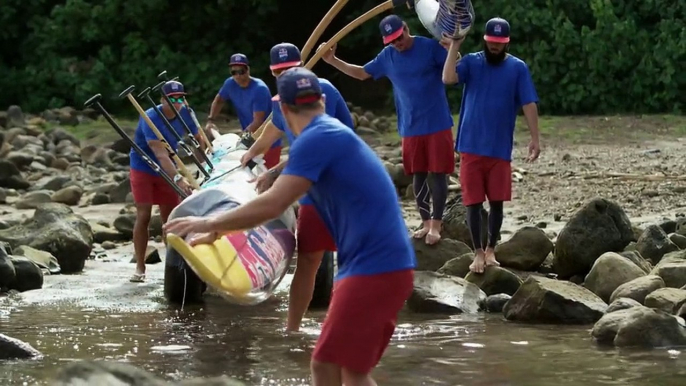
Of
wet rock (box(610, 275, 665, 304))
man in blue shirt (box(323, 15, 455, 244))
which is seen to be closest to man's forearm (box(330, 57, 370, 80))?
man in blue shirt (box(323, 15, 455, 244))

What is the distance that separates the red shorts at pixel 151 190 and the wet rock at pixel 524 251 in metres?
2.68

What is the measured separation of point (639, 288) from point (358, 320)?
4.28m

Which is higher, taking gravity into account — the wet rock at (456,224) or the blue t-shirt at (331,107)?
the blue t-shirt at (331,107)

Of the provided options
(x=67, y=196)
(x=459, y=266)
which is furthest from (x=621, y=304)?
(x=67, y=196)

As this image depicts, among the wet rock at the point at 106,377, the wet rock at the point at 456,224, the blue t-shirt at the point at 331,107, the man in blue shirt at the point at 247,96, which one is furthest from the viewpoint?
the man in blue shirt at the point at 247,96

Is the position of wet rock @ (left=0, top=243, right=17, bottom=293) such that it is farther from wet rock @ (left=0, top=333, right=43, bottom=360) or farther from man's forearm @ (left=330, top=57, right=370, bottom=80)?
man's forearm @ (left=330, top=57, right=370, bottom=80)

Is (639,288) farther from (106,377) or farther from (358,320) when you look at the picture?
(106,377)

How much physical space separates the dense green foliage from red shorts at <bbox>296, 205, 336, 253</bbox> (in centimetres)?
1582

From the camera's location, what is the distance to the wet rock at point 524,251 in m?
11.2

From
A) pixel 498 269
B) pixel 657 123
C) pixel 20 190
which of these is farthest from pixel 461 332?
pixel 657 123

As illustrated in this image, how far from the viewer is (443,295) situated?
1009 centimetres

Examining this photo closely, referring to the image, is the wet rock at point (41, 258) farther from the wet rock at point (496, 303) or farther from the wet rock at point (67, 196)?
the wet rock at point (67, 196)

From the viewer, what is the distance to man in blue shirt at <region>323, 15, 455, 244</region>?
34.7 ft

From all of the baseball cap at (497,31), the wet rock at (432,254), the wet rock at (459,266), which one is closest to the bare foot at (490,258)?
the wet rock at (459,266)
